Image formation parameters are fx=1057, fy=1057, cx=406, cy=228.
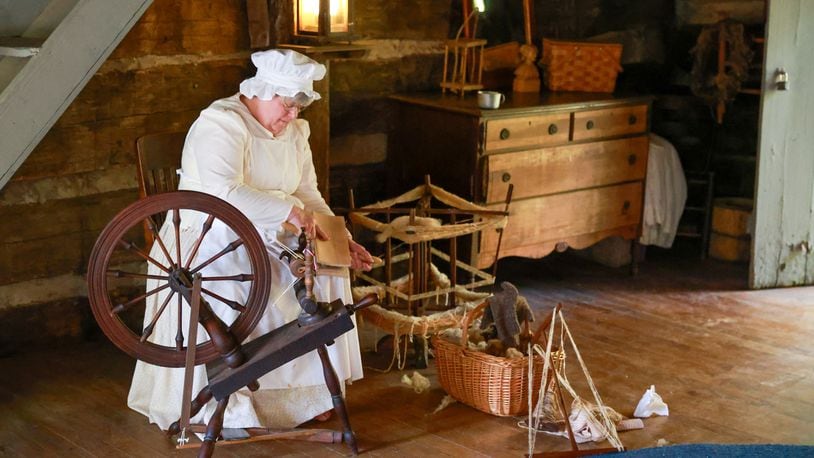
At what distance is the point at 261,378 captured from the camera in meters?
3.54

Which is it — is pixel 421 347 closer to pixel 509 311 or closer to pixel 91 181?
pixel 509 311

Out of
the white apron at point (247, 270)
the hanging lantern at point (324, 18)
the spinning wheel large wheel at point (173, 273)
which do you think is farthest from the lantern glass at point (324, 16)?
the spinning wheel large wheel at point (173, 273)

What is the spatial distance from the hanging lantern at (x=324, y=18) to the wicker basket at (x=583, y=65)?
1.50 m

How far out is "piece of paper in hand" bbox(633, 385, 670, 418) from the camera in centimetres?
377

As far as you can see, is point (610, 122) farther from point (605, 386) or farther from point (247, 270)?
point (247, 270)

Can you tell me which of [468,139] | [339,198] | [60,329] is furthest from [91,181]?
[468,139]

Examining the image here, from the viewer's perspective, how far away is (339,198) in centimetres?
513

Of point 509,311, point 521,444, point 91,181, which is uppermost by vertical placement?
point 91,181

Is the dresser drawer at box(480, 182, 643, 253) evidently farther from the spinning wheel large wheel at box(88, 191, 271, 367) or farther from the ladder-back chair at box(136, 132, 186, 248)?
the spinning wheel large wheel at box(88, 191, 271, 367)

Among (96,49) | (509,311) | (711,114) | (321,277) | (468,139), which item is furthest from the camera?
(711,114)

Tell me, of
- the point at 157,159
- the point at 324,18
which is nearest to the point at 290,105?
the point at 157,159

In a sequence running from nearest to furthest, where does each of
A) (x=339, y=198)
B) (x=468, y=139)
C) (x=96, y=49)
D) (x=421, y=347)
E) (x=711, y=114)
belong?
(x=96, y=49) → (x=421, y=347) → (x=468, y=139) → (x=339, y=198) → (x=711, y=114)

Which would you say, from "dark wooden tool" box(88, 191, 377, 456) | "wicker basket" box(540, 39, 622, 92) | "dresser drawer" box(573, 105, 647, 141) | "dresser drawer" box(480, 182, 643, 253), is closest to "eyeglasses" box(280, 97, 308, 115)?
"dark wooden tool" box(88, 191, 377, 456)

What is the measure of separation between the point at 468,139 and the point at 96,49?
2.19 m
